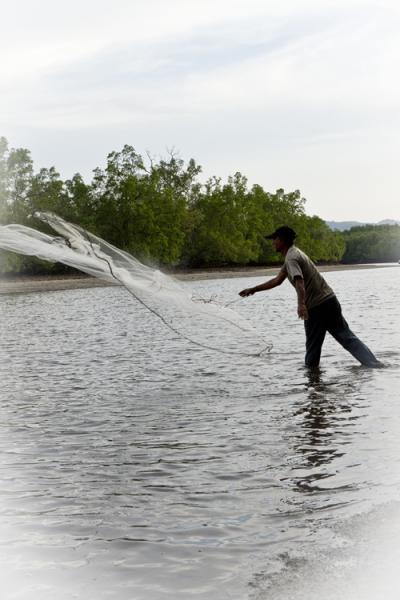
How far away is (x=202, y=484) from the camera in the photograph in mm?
6328

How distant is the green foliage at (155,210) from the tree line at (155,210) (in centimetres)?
9

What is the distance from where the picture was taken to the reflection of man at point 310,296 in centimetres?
1083

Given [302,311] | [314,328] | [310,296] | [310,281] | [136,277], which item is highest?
[136,277]

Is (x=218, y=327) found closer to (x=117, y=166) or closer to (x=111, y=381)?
(x=111, y=381)

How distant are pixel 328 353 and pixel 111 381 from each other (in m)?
→ 4.76

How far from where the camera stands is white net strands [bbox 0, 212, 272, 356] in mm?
9648

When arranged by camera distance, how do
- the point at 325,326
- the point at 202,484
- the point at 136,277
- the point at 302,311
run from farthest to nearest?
the point at 325,326 → the point at 302,311 → the point at 136,277 → the point at 202,484

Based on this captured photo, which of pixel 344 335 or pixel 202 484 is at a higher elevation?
pixel 344 335

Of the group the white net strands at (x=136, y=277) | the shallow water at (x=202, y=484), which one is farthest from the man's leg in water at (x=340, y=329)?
the white net strands at (x=136, y=277)

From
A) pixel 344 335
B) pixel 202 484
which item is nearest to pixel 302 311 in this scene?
pixel 344 335

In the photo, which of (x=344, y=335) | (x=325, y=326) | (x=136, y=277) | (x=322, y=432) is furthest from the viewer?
(x=344, y=335)

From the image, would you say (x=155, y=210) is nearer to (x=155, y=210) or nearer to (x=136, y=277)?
(x=155, y=210)

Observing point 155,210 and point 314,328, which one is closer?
point 314,328

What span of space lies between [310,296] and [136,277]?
244 centimetres
